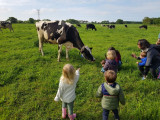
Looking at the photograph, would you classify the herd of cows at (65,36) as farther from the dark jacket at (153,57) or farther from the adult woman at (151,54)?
the dark jacket at (153,57)

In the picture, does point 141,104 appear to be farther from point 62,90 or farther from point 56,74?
point 56,74

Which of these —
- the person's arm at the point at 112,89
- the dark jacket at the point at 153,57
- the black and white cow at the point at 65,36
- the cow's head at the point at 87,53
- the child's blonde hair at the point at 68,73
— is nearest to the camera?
the person's arm at the point at 112,89

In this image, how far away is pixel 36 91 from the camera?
438 cm

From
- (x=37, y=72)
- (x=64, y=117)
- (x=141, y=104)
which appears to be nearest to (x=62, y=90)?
(x=64, y=117)

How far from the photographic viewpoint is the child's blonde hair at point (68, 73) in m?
2.68

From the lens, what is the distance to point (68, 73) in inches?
106

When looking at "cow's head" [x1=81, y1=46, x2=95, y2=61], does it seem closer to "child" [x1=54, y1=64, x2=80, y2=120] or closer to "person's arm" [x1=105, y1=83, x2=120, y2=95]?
"child" [x1=54, y1=64, x2=80, y2=120]

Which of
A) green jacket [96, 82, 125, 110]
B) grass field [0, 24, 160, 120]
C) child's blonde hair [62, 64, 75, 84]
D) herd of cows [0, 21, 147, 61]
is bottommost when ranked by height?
grass field [0, 24, 160, 120]

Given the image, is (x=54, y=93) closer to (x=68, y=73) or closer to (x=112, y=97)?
(x=68, y=73)

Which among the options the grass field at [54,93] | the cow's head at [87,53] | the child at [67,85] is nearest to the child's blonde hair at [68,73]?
the child at [67,85]

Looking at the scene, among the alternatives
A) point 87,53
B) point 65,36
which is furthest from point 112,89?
point 65,36

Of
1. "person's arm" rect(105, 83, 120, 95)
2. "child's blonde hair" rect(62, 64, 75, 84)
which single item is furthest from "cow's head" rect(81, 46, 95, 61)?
"person's arm" rect(105, 83, 120, 95)

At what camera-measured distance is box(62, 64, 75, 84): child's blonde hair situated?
2678 mm

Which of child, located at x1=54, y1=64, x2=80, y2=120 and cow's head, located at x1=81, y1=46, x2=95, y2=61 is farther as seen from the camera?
cow's head, located at x1=81, y1=46, x2=95, y2=61
